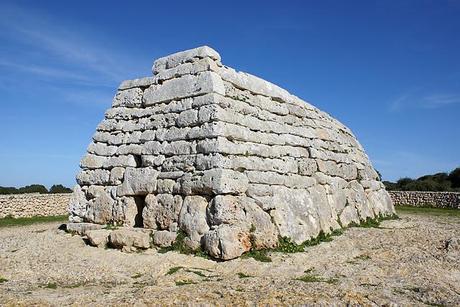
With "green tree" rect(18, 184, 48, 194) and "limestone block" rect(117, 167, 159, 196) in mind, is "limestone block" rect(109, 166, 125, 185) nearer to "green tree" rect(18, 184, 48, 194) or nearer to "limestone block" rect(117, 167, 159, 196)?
"limestone block" rect(117, 167, 159, 196)

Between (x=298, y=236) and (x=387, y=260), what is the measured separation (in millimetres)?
1727

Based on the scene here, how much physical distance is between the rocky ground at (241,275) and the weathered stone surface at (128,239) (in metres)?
0.17

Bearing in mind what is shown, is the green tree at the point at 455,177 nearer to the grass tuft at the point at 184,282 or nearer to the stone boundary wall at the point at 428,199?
the stone boundary wall at the point at 428,199

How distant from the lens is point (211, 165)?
24.9 feet

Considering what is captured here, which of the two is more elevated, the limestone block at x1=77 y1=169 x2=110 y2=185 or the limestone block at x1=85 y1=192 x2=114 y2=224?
the limestone block at x1=77 y1=169 x2=110 y2=185

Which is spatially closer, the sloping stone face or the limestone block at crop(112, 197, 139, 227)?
the sloping stone face

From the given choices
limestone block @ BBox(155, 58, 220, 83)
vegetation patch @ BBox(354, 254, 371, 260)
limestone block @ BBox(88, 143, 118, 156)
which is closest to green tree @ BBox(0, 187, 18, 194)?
limestone block @ BBox(88, 143, 118, 156)

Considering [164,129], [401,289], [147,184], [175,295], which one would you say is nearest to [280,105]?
[164,129]

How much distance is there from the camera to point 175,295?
180 inches

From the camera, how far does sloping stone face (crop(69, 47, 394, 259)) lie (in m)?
7.47

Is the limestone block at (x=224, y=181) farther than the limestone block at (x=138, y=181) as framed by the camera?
No

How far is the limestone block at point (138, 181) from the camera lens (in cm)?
848

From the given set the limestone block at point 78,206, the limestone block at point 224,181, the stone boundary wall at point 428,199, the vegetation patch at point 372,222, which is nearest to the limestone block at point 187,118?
the limestone block at point 224,181

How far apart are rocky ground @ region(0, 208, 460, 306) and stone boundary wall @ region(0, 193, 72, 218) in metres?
9.63
